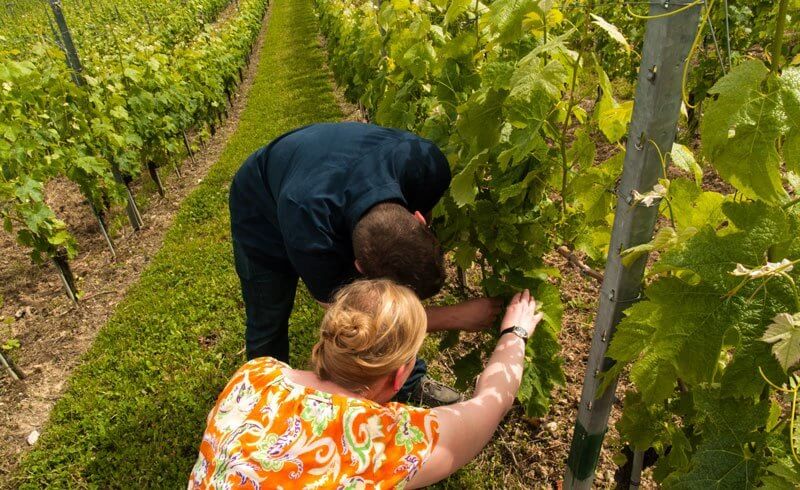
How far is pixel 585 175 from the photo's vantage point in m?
1.74

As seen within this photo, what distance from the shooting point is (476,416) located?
165 centimetres

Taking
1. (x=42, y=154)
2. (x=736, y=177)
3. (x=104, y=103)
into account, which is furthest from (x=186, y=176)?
(x=736, y=177)

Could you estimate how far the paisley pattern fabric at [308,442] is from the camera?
1382mm

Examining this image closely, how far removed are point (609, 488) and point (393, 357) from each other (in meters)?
1.81

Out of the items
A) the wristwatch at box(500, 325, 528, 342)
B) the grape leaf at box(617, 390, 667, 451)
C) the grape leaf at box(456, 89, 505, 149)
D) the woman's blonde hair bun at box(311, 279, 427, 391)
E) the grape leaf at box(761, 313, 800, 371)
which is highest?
the grape leaf at box(456, 89, 505, 149)

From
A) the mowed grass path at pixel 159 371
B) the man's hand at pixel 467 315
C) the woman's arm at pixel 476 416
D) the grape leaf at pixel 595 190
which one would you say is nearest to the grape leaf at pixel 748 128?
the grape leaf at pixel 595 190

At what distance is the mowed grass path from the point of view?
3229mm

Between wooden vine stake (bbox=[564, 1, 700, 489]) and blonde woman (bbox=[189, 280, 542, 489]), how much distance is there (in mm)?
448

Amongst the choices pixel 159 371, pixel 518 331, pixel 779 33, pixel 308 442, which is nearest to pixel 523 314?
pixel 518 331

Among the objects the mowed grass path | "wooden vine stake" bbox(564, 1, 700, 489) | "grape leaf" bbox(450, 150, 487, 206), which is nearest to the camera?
"wooden vine stake" bbox(564, 1, 700, 489)

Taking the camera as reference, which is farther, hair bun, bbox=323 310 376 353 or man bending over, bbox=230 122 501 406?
man bending over, bbox=230 122 501 406

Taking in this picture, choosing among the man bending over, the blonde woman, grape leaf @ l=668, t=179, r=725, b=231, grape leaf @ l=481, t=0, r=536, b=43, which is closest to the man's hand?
the man bending over

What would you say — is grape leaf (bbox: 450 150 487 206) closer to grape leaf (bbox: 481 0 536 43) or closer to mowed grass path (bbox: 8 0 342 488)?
grape leaf (bbox: 481 0 536 43)

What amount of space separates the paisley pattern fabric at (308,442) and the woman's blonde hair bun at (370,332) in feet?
0.29
